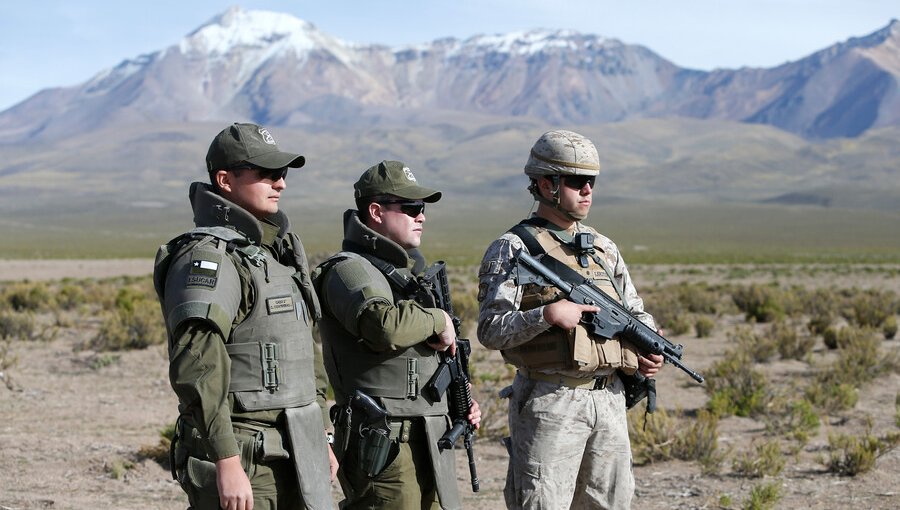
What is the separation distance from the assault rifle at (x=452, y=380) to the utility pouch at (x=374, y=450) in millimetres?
240

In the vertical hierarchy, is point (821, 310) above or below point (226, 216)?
below

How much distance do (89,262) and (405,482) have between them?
169 feet

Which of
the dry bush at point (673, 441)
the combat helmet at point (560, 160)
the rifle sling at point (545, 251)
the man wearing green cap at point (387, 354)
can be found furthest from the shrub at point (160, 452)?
A: the combat helmet at point (560, 160)

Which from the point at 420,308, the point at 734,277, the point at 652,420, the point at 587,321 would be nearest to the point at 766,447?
the point at 652,420

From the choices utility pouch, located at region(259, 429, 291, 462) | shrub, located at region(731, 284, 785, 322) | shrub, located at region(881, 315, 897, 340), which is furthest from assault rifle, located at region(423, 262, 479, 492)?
shrub, located at region(731, 284, 785, 322)

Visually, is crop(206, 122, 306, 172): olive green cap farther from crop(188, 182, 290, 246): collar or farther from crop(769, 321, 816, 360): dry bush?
crop(769, 321, 816, 360): dry bush

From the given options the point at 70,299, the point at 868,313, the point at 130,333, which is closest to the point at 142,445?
the point at 130,333

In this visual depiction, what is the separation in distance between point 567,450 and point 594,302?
63 centimetres

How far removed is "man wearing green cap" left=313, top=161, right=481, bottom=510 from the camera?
4.25 m

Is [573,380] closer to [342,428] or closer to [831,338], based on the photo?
[342,428]

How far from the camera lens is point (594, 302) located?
15.0 feet

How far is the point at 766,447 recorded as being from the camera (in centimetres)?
798

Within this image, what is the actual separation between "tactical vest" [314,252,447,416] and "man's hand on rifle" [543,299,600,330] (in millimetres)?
497

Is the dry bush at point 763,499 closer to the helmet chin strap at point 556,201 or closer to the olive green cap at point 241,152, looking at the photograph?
the helmet chin strap at point 556,201
